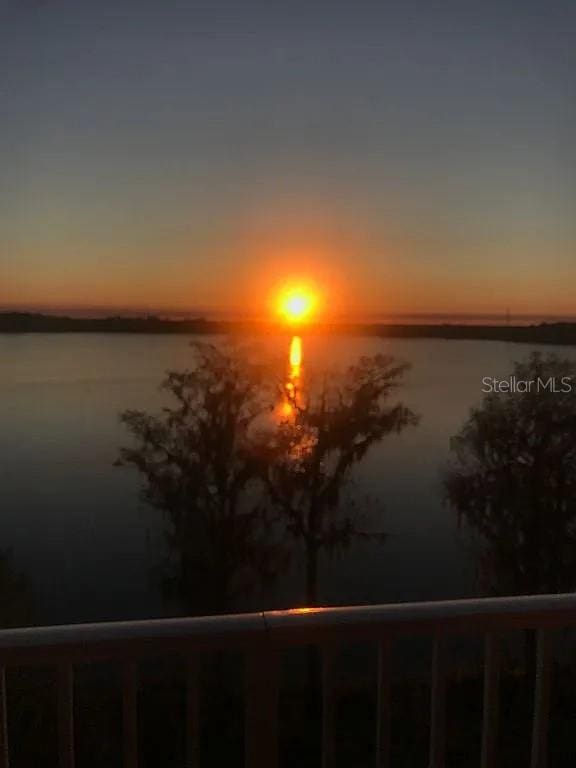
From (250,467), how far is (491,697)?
6.90 feet

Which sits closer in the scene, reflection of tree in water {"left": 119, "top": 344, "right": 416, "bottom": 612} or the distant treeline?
the distant treeline

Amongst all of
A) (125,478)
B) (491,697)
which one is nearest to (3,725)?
(491,697)

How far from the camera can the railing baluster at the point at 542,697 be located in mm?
1145

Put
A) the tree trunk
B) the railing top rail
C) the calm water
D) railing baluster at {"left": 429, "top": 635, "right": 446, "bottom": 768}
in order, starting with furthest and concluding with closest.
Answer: the tree trunk → the calm water → railing baluster at {"left": 429, "top": 635, "right": 446, "bottom": 768} → the railing top rail

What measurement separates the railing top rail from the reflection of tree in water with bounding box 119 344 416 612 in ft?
6.07

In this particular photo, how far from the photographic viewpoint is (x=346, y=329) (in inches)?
109

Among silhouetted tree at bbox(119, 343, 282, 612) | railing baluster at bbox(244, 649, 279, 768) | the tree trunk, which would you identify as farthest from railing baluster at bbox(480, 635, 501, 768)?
silhouetted tree at bbox(119, 343, 282, 612)

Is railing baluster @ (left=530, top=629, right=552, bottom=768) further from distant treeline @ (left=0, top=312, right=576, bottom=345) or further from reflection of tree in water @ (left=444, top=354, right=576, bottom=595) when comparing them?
reflection of tree in water @ (left=444, top=354, right=576, bottom=595)

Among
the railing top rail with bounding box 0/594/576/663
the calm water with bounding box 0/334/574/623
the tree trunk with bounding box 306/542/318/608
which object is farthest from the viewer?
the tree trunk with bounding box 306/542/318/608

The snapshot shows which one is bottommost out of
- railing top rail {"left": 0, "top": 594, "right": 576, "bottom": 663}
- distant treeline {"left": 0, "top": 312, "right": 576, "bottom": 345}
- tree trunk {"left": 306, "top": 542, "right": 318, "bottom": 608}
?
tree trunk {"left": 306, "top": 542, "right": 318, "bottom": 608}

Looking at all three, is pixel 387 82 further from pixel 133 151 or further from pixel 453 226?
pixel 133 151

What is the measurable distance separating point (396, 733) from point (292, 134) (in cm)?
185

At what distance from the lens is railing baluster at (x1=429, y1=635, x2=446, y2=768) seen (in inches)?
43.8

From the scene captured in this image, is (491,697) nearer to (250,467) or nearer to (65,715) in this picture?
(65,715)
